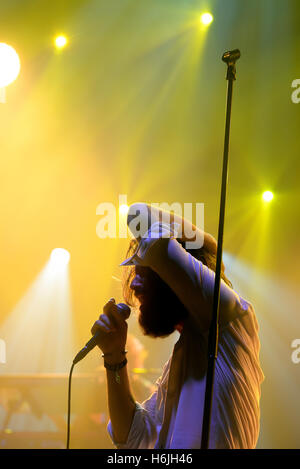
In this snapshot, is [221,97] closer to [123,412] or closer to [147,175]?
[147,175]

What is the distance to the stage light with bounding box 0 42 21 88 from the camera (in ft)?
10.5

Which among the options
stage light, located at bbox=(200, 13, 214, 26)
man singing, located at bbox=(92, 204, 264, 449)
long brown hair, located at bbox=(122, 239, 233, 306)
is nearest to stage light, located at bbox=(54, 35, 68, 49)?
stage light, located at bbox=(200, 13, 214, 26)

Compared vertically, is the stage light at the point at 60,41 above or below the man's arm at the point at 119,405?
above

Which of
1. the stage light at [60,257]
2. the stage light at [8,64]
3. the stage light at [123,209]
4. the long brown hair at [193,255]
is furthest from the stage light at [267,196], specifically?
the long brown hair at [193,255]

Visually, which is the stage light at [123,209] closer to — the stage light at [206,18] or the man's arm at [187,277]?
the stage light at [206,18]

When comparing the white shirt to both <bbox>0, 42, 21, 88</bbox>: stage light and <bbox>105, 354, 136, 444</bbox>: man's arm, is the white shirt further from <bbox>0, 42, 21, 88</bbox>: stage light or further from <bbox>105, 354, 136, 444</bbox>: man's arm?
<bbox>0, 42, 21, 88</bbox>: stage light

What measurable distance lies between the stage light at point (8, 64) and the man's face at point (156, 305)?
2.76 meters

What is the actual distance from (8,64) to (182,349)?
9.82 ft

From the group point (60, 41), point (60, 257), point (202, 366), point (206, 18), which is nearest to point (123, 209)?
point (60, 257)

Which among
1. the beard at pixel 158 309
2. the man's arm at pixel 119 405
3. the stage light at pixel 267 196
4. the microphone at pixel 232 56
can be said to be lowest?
the man's arm at pixel 119 405

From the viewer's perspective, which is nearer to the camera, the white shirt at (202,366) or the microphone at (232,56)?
the white shirt at (202,366)

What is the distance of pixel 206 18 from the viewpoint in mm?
3115

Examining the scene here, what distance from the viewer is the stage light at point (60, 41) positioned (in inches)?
127

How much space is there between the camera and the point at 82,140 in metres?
3.94
